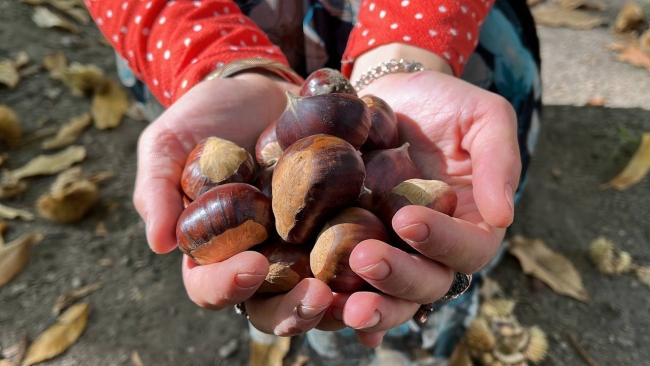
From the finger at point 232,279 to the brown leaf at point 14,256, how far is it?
3.19 ft

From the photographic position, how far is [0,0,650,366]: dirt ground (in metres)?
1.54

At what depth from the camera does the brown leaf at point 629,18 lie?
278 centimetres

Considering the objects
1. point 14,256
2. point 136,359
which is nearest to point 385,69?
point 136,359

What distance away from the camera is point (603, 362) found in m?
1.53

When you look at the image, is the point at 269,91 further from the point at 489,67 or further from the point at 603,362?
the point at 603,362

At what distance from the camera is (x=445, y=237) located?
0.90 meters

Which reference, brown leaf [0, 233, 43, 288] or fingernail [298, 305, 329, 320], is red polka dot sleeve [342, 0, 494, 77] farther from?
brown leaf [0, 233, 43, 288]

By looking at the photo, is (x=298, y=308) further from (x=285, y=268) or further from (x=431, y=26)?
(x=431, y=26)

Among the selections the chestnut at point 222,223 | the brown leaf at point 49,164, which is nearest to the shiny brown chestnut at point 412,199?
the chestnut at point 222,223

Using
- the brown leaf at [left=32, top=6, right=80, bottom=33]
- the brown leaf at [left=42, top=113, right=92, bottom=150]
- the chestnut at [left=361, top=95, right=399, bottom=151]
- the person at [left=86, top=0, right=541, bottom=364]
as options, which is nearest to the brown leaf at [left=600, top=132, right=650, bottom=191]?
the person at [left=86, top=0, right=541, bottom=364]

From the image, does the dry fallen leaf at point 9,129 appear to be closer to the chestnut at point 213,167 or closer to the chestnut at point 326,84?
the chestnut at point 213,167

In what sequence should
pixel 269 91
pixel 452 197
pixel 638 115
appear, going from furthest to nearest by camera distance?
pixel 638 115 < pixel 269 91 < pixel 452 197

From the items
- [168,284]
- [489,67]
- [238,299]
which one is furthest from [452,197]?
[168,284]

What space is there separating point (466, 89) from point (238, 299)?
702mm
